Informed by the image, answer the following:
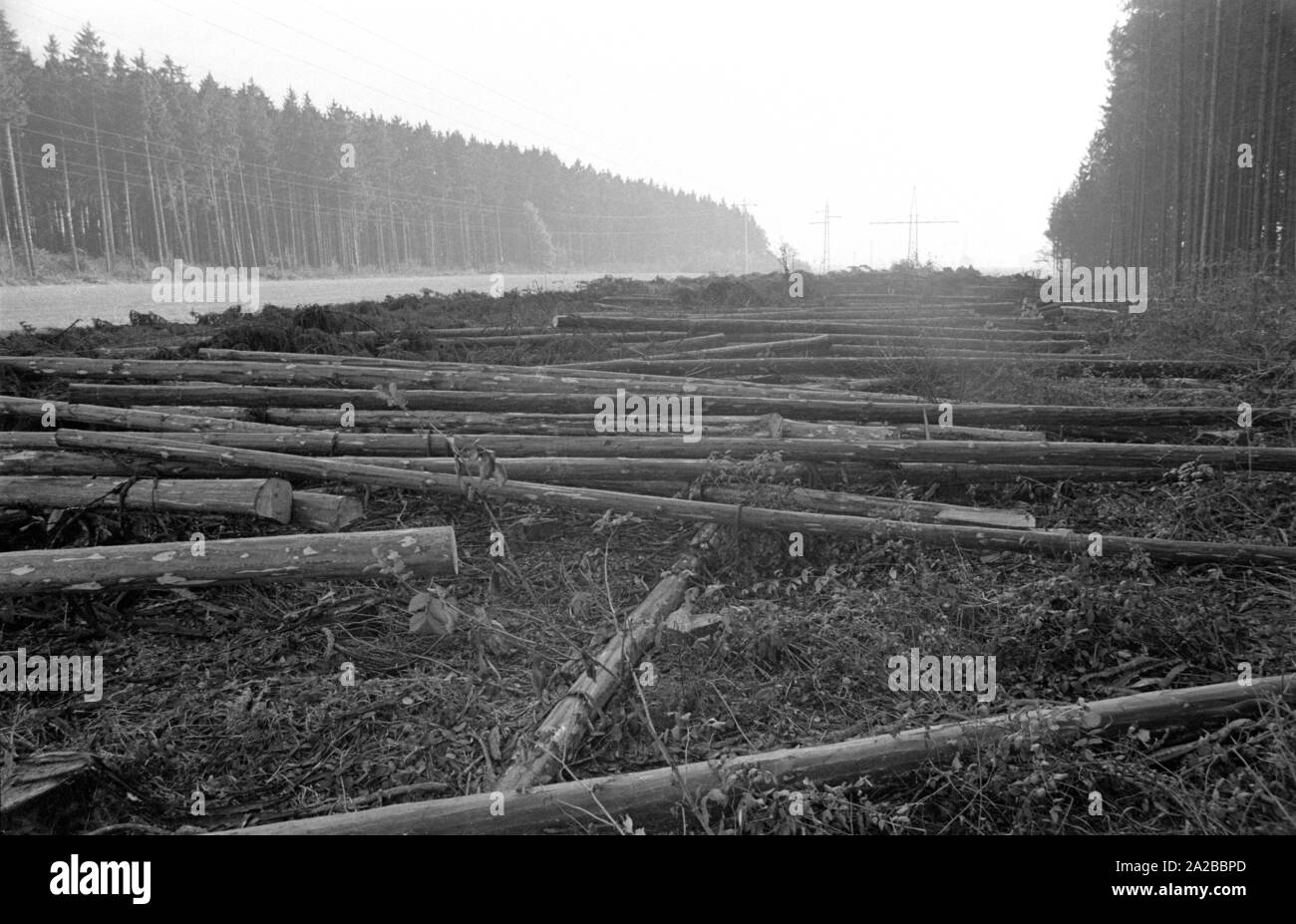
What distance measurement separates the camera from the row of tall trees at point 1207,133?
793 inches

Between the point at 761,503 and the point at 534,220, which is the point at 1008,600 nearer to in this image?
the point at 761,503

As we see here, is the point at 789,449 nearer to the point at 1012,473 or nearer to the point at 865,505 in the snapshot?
the point at 865,505

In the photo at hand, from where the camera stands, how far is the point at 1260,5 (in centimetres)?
2044

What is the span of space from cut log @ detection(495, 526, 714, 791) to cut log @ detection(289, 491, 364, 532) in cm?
224

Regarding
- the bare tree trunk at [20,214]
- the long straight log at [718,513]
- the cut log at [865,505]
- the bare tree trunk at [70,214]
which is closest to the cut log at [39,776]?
the long straight log at [718,513]

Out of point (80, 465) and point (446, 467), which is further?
point (80, 465)

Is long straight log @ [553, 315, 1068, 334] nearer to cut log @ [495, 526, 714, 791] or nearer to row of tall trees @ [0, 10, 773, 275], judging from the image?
row of tall trees @ [0, 10, 773, 275]

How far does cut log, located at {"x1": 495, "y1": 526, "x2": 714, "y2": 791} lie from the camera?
131 inches

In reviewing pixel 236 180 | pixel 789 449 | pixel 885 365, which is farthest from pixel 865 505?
pixel 236 180

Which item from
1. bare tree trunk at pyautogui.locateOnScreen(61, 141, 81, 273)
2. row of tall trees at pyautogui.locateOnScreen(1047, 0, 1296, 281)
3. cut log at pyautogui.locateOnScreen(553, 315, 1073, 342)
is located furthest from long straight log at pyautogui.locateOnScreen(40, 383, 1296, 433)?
bare tree trunk at pyautogui.locateOnScreen(61, 141, 81, 273)

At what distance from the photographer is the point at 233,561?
4.82 m

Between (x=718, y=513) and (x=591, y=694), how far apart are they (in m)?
1.92
